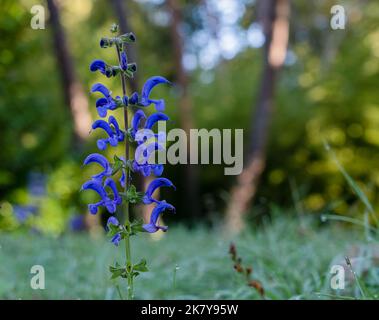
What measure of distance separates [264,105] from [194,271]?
14.1ft

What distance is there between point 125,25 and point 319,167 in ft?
13.1

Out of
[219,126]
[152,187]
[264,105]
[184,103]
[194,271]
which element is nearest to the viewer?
[152,187]

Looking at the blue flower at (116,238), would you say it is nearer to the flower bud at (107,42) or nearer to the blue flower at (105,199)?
the blue flower at (105,199)

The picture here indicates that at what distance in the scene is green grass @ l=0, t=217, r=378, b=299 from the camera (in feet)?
9.42

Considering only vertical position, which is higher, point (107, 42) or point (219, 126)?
point (219, 126)

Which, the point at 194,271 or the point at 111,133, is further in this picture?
the point at 194,271

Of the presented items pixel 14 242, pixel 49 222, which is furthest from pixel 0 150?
pixel 14 242

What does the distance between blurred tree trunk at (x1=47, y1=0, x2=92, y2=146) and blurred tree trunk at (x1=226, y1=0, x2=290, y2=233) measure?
2591 millimetres

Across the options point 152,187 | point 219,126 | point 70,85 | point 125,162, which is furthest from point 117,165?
point 219,126

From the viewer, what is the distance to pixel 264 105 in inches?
296

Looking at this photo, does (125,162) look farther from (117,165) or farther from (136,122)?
(136,122)

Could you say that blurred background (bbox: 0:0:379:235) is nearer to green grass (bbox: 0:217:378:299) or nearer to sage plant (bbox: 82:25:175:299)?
green grass (bbox: 0:217:378:299)

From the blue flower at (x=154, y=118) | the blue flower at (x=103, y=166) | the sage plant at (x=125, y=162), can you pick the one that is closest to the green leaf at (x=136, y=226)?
the sage plant at (x=125, y=162)
